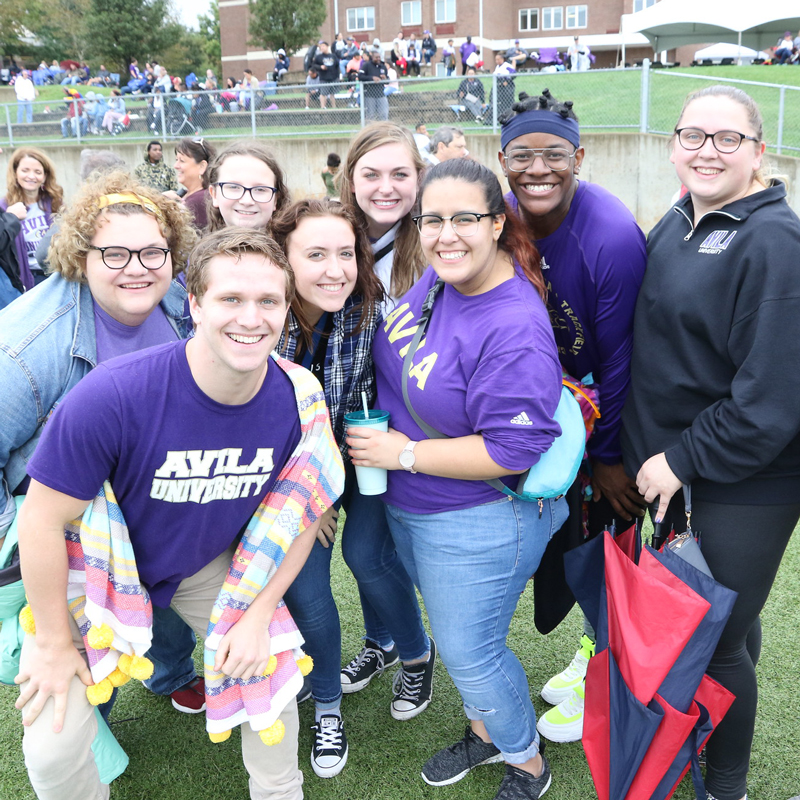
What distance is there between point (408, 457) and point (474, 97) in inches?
555

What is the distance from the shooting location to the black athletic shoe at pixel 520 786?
101 inches

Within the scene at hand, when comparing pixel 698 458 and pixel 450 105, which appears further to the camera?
pixel 450 105

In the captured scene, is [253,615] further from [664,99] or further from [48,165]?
[664,99]

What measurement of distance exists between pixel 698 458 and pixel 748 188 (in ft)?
2.79

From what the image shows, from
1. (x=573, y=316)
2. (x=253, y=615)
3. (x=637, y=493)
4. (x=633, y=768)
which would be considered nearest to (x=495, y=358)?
(x=573, y=316)

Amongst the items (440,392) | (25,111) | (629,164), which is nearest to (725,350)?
(440,392)

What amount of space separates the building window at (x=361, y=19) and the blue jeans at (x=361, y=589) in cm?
4849

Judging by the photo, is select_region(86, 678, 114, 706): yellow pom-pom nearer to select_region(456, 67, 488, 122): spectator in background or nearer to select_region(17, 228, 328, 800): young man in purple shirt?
select_region(17, 228, 328, 800): young man in purple shirt

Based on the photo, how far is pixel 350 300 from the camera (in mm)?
2629

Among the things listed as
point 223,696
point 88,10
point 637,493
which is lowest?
point 223,696

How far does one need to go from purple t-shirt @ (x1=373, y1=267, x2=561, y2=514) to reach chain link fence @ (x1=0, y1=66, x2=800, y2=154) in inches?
436

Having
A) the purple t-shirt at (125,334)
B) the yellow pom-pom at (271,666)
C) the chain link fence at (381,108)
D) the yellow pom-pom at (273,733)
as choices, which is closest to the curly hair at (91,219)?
the purple t-shirt at (125,334)

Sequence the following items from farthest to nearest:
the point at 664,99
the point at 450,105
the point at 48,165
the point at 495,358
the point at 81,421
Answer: the point at 450,105 < the point at 664,99 < the point at 48,165 < the point at 495,358 < the point at 81,421

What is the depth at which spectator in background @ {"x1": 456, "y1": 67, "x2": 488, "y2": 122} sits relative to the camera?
14656 millimetres
